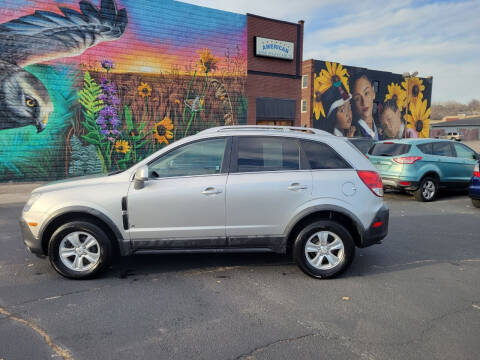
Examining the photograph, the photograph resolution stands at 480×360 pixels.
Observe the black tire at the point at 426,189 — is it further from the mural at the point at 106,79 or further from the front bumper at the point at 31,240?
the mural at the point at 106,79

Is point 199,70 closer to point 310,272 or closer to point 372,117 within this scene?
point 310,272

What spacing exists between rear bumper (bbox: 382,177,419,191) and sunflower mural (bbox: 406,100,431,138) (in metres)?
26.0

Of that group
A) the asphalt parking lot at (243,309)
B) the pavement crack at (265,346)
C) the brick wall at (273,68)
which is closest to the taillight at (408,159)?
the asphalt parking lot at (243,309)

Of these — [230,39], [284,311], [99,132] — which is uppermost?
[230,39]

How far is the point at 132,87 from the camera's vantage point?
14.9m

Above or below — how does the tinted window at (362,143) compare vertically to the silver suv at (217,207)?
above

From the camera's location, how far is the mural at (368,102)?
28219mm

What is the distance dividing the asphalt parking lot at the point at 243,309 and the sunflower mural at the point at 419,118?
30732 millimetres

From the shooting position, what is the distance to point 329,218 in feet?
14.5

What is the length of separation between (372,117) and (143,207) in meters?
29.5

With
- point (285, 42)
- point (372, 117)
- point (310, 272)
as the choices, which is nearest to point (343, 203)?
point (310, 272)

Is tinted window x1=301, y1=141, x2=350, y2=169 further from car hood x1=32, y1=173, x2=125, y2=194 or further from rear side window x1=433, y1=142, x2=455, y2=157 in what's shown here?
rear side window x1=433, y1=142, x2=455, y2=157

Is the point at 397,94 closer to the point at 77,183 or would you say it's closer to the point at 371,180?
the point at 371,180

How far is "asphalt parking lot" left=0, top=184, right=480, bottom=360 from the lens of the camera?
2.89 metres
